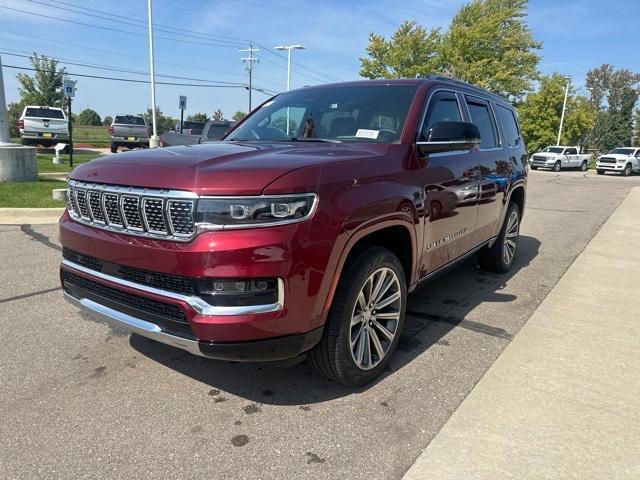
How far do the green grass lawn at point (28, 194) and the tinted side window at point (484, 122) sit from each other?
697cm

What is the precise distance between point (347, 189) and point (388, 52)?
4025 cm

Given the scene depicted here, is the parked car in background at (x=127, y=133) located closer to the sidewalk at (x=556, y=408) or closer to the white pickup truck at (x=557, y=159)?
the sidewalk at (x=556, y=408)

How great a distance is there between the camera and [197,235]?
2.35 metres

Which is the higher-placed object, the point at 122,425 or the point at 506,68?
the point at 506,68

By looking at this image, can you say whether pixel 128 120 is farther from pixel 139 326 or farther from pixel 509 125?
pixel 139 326

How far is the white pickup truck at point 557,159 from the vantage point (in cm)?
3422

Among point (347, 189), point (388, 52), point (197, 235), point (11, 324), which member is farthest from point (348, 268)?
point (388, 52)

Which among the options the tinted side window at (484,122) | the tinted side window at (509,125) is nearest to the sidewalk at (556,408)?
the tinted side window at (484,122)

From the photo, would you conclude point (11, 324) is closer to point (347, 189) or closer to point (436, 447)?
point (347, 189)

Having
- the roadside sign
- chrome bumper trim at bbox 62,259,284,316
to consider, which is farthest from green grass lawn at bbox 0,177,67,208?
chrome bumper trim at bbox 62,259,284,316

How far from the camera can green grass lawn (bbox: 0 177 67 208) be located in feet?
27.3

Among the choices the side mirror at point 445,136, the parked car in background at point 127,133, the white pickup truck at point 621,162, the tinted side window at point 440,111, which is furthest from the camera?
the white pickup truck at point 621,162

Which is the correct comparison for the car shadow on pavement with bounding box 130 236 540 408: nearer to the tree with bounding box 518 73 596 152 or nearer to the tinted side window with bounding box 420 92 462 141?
the tinted side window with bounding box 420 92 462 141

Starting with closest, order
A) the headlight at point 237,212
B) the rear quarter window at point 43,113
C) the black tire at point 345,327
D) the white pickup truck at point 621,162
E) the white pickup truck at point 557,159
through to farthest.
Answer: the headlight at point 237,212, the black tire at point 345,327, the rear quarter window at point 43,113, the white pickup truck at point 621,162, the white pickup truck at point 557,159
